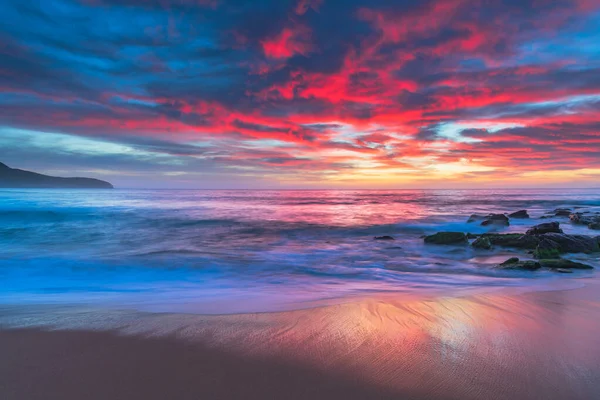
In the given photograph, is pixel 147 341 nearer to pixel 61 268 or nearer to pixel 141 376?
pixel 141 376

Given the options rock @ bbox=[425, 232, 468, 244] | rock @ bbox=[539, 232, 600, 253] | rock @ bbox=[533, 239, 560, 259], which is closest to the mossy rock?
rock @ bbox=[533, 239, 560, 259]

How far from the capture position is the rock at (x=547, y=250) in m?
8.64

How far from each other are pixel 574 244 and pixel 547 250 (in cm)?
131

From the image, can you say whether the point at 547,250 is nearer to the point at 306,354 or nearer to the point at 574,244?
the point at 574,244

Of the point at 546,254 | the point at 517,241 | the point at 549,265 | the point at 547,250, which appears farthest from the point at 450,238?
the point at 549,265

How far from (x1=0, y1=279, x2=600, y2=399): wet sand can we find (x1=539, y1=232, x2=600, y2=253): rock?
6.21 meters

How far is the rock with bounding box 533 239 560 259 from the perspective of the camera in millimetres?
8641

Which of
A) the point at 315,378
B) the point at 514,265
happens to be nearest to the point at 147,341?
the point at 315,378

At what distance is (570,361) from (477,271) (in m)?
4.98

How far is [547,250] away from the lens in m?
8.89

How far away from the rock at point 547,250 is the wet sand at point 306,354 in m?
4.95

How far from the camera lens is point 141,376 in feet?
8.54

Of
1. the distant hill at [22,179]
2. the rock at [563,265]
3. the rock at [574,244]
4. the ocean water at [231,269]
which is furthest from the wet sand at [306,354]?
the distant hill at [22,179]

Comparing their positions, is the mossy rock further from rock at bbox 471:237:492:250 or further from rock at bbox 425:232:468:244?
rock at bbox 425:232:468:244
